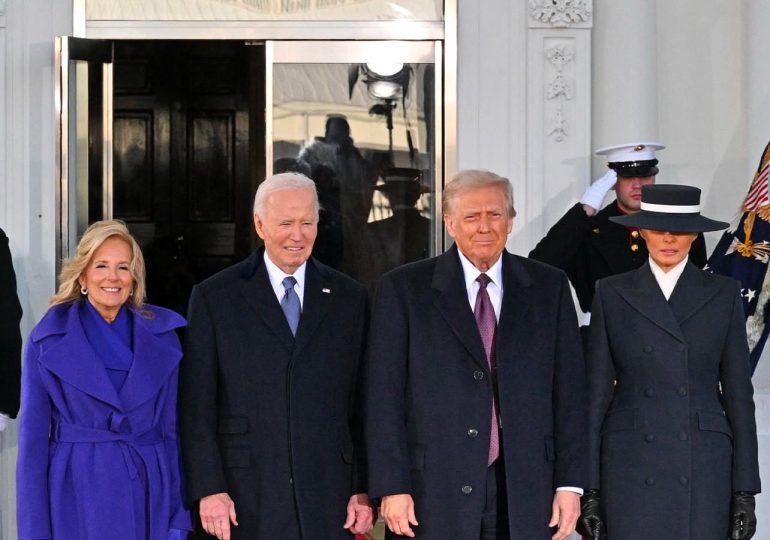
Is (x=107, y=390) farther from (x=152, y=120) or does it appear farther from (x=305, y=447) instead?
(x=152, y=120)

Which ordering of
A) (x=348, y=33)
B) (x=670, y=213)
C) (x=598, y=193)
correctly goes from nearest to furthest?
(x=670, y=213)
(x=598, y=193)
(x=348, y=33)

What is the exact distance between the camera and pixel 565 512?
425 centimetres

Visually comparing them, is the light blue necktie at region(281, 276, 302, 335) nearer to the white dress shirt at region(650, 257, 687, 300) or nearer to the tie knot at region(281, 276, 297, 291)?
the tie knot at region(281, 276, 297, 291)

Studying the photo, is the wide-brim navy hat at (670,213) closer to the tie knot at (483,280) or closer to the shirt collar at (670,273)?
the shirt collar at (670,273)

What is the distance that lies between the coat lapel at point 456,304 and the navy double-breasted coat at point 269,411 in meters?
0.42

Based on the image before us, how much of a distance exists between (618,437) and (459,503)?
0.72 m

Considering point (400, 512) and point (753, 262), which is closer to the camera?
point (400, 512)

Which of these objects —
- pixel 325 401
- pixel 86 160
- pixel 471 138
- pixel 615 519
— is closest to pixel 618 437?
pixel 615 519

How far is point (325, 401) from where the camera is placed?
4.48 m

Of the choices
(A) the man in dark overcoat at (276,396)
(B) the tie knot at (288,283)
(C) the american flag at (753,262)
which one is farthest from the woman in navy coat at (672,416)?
(C) the american flag at (753,262)

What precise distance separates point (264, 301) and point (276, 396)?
333mm

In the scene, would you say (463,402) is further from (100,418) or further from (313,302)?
(100,418)

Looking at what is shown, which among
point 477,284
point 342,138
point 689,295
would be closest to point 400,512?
point 477,284

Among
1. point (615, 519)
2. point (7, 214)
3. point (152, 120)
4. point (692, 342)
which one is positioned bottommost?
point (615, 519)
